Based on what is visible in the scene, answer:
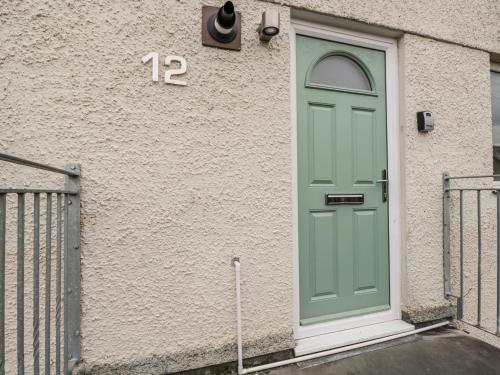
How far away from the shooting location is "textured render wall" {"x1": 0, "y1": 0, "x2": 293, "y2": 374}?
1.72 meters

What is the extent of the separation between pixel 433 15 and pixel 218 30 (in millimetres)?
2149

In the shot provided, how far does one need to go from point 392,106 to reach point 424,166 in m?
0.63

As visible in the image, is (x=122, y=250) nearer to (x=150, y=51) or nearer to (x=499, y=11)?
(x=150, y=51)

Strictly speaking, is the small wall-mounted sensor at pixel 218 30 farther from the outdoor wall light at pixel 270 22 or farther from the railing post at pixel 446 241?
the railing post at pixel 446 241

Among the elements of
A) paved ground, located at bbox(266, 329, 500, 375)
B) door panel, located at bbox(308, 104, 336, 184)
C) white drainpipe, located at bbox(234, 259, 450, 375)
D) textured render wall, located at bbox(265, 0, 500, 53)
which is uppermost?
textured render wall, located at bbox(265, 0, 500, 53)

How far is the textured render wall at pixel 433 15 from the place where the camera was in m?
2.31

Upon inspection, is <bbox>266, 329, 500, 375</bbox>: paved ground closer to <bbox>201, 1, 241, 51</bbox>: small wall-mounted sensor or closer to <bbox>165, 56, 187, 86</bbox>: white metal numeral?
<bbox>165, 56, 187, 86</bbox>: white metal numeral

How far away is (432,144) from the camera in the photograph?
264 cm

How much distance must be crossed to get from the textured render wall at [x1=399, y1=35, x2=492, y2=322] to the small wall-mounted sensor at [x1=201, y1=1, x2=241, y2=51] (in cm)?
160

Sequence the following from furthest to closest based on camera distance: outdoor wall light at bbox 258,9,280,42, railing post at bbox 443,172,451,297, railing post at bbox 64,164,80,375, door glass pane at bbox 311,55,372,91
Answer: railing post at bbox 443,172,451,297, door glass pane at bbox 311,55,372,91, outdoor wall light at bbox 258,9,280,42, railing post at bbox 64,164,80,375

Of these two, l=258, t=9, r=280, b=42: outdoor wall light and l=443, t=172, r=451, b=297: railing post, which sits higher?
l=258, t=9, r=280, b=42: outdoor wall light

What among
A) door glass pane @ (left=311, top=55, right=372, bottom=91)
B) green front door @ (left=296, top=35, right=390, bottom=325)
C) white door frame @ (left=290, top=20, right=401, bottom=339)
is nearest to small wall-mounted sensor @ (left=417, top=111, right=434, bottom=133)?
white door frame @ (left=290, top=20, right=401, bottom=339)

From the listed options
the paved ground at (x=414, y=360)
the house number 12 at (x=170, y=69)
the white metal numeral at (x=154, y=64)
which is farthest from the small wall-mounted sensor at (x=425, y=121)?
the white metal numeral at (x=154, y=64)

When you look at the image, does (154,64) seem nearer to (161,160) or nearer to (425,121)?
(161,160)
